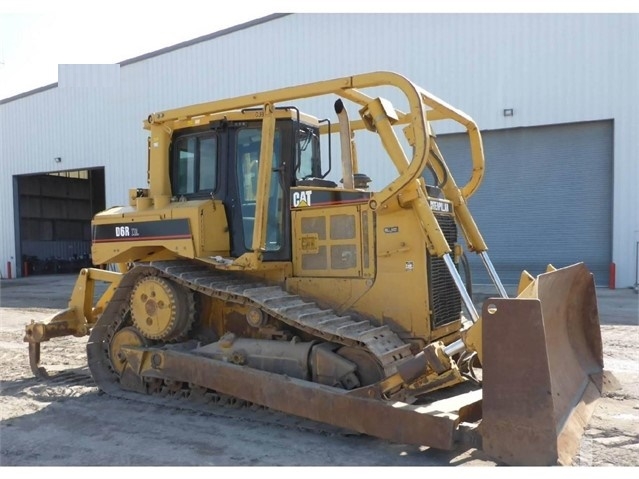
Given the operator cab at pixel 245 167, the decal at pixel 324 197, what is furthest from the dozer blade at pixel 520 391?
the operator cab at pixel 245 167

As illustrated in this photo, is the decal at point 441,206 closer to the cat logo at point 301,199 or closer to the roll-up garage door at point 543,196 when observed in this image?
the cat logo at point 301,199

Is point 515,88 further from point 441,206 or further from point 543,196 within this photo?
point 441,206

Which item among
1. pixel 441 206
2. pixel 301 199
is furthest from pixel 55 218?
pixel 441 206

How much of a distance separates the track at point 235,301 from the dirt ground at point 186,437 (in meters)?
0.11

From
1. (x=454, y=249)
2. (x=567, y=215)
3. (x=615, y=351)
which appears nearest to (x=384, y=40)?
(x=567, y=215)

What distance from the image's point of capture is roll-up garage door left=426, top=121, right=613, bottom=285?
14.8m

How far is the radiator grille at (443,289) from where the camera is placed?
496 centimetres

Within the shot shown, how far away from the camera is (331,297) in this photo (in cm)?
538

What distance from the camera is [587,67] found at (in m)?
14.3

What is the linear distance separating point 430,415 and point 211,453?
171 cm

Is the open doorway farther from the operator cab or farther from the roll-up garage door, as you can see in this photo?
the operator cab

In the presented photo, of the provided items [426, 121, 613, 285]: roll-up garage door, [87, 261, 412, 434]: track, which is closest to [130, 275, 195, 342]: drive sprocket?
[87, 261, 412, 434]: track

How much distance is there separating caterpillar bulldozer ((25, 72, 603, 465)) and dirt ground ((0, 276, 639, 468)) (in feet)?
0.67

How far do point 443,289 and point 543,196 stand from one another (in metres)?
11.4
